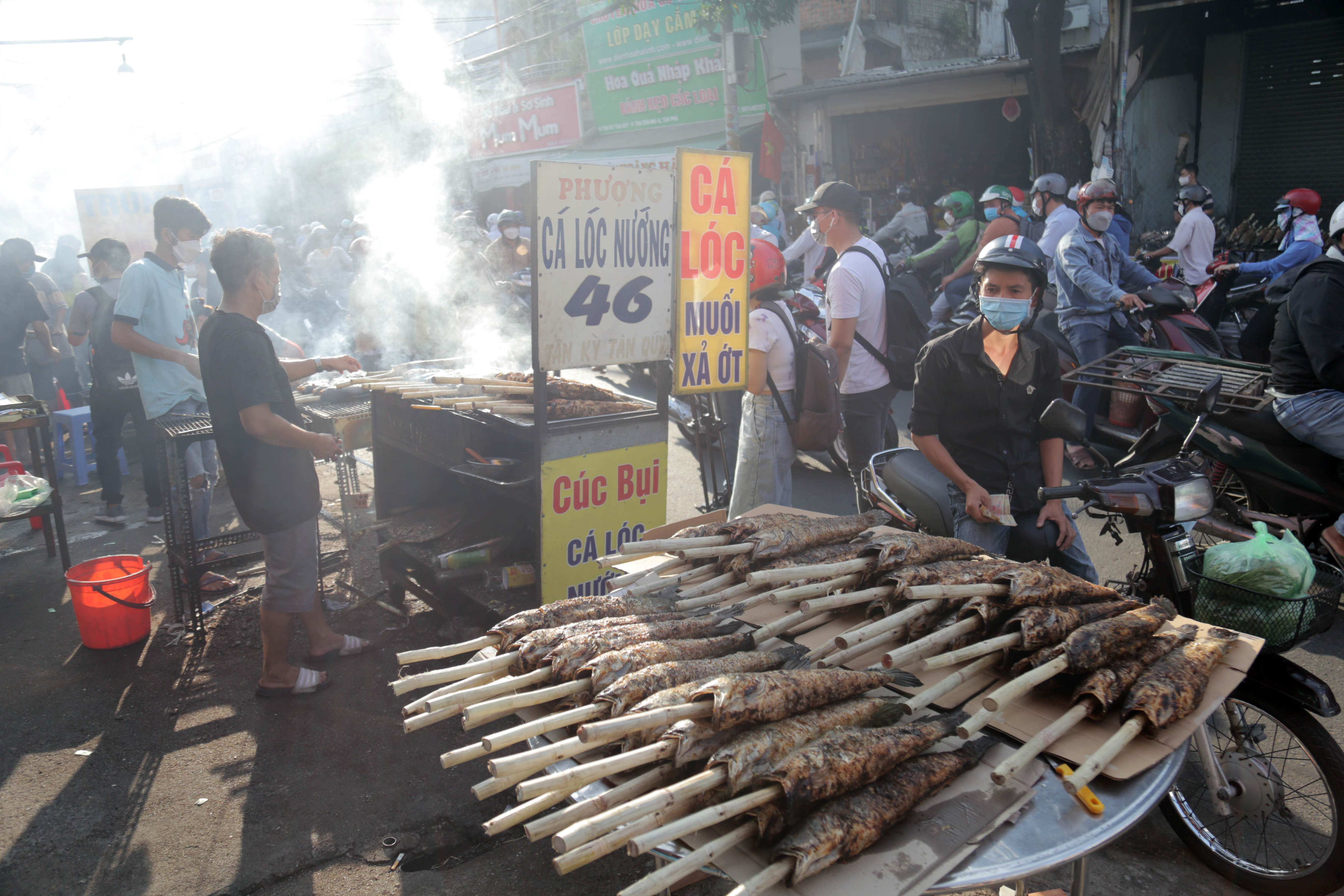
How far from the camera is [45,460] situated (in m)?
6.49

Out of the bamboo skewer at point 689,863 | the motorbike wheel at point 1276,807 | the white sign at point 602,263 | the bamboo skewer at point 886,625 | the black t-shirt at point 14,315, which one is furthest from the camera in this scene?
the black t-shirt at point 14,315

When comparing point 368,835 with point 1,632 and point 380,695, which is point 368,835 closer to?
point 380,695

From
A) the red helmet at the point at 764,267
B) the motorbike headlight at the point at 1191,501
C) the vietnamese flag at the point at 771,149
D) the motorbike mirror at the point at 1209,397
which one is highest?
the vietnamese flag at the point at 771,149

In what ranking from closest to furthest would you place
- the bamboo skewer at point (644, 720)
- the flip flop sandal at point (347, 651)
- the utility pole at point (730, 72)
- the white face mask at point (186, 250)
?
the bamboo skewer at point (644, 720)
the flip flop sandal at point (347, 651)
the white face mask at point (186, 250)
the utility pole at point (730, 72)

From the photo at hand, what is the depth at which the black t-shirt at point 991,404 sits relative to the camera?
3535 mm

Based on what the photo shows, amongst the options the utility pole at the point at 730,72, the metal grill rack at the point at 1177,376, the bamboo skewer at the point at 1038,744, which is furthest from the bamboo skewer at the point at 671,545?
the utility pole at the point at 730,72

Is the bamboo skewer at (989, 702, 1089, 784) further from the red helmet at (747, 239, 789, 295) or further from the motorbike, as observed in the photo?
the red helmet at (747, 239, 789, 295)

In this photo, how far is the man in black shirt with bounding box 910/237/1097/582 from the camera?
3492 mm

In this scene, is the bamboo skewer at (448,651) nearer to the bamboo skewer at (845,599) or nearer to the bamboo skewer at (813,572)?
the bamboo skewer at (813,572)

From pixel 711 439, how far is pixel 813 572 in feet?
11.4

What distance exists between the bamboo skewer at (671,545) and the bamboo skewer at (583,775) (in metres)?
1.14

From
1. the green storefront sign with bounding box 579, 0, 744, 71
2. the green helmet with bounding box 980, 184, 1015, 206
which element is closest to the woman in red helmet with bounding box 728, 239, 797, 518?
the green helmet with bounding box 980, 184, 1015, 206

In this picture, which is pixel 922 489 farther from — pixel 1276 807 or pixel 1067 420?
pixel 1276 807

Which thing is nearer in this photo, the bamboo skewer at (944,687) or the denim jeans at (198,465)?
the bamboo skewer at (944,687)
